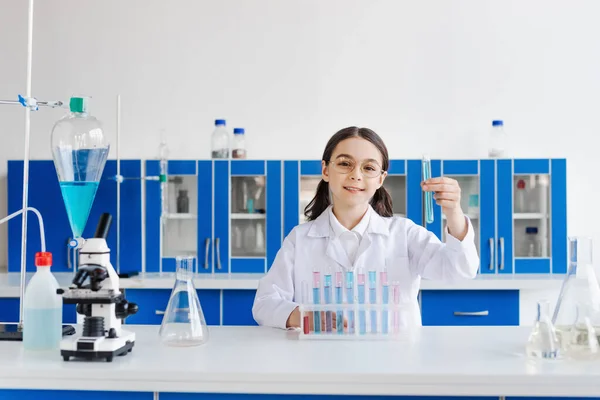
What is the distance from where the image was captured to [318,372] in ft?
4.71

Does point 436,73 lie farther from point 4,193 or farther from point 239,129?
point 4,193

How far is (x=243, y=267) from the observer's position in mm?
4027

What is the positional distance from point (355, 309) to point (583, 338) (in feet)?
1.72

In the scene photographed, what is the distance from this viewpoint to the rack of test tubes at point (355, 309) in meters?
1.76

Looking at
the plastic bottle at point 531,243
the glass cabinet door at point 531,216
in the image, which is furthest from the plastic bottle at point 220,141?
the plastic bottle at point 531,243

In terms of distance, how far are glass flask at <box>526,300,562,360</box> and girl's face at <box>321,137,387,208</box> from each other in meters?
0.70

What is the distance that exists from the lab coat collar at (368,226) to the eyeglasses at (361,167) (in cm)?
18

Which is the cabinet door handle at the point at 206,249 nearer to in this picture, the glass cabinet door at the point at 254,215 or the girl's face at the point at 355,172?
the glass cabinet door at the point at 254,215

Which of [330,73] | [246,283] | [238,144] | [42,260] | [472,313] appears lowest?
[472,313]

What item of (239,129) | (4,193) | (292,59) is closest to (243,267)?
(239,129)

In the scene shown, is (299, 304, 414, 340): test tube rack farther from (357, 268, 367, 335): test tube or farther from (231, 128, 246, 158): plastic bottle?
(231, 128, 246, 158): plastic bottle

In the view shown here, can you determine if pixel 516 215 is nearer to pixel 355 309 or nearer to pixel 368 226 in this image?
pixel 368 226

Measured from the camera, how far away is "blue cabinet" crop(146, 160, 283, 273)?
4027 millimetres

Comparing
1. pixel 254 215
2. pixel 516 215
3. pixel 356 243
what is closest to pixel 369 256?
pixel 356 243
